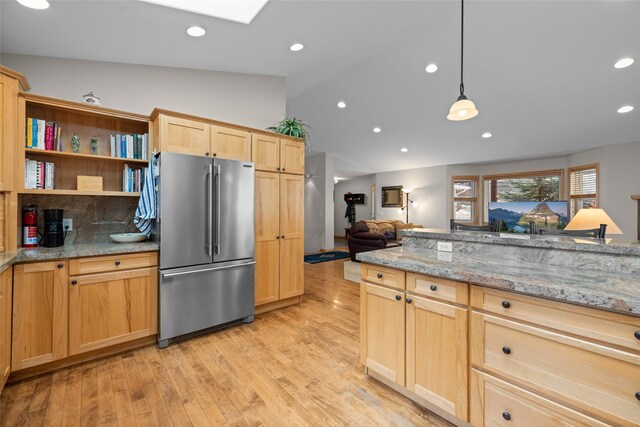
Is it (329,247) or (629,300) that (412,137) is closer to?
(329,247)

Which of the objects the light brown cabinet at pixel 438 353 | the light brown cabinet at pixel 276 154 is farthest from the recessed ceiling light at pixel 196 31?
the light brown cabinet at pixel 438 353

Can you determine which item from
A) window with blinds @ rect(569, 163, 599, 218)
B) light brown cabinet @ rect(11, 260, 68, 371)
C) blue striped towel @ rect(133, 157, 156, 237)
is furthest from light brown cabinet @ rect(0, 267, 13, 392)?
window with blinds @ rect(569, 163, 599, 218)

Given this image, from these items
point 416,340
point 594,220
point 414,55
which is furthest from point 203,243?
point 594,220

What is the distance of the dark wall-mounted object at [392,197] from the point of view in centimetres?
932

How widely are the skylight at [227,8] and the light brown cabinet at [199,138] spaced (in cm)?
91

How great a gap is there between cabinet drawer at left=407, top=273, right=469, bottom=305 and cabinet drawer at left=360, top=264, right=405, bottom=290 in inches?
2.5

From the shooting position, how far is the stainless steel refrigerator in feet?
8.26

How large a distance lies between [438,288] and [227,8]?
279 centimetres

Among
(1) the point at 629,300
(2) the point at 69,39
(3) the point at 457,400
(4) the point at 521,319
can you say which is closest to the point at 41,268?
(2) the point at 69,39

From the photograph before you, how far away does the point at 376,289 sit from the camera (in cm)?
195

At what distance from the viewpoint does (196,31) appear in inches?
99.6

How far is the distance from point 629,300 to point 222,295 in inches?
113

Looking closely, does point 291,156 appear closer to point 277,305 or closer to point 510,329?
point 277,305

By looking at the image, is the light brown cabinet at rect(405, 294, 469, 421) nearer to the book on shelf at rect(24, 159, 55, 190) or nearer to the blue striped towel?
the blue striped towel
